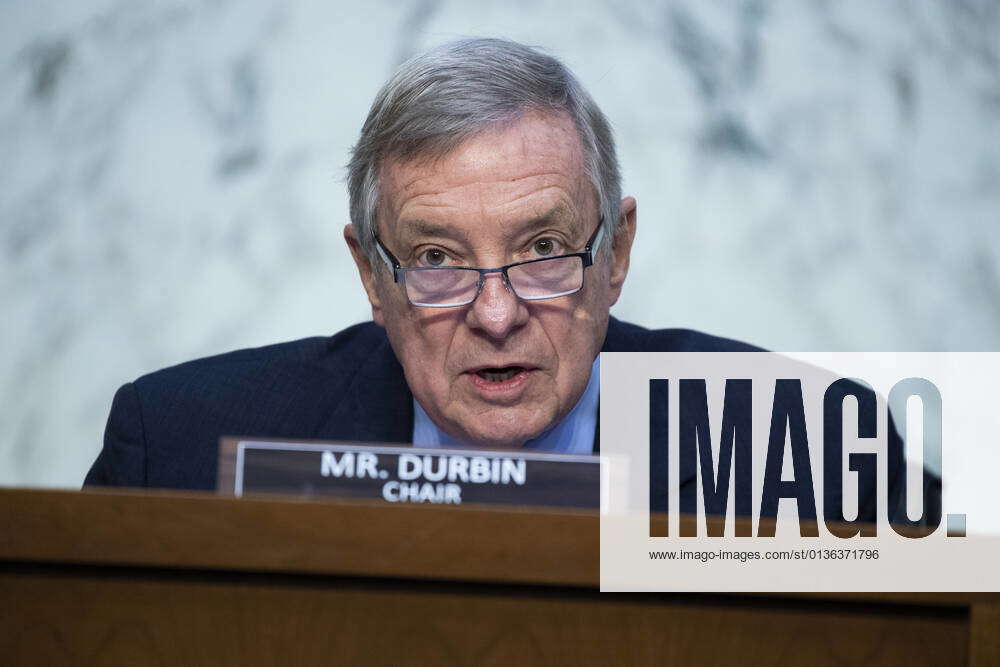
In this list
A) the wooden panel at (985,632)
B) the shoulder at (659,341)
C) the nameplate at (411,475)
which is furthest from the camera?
the shoulder at (659,341)

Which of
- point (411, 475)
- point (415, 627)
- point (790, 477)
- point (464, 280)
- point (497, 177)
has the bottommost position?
point (415, 627)

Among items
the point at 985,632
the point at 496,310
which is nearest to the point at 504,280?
the point at 496,310

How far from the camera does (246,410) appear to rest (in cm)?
160

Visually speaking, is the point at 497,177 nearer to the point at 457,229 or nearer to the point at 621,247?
the point at 457,229

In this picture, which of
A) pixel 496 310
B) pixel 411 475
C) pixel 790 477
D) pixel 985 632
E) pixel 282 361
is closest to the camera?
pixel 985 632

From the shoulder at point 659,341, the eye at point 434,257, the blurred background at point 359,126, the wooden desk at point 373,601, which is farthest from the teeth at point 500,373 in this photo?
the blurred background at point 359,126

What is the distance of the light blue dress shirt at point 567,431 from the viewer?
1.58 metres

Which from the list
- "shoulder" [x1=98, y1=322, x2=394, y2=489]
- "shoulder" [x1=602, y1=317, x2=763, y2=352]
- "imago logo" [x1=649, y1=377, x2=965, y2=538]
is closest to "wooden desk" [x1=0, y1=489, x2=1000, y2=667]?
"imago logo" [x1=649, y1=377, x2=965, y2=538]

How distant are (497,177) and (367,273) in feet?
0.97

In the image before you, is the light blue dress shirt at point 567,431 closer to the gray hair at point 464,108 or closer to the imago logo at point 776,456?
the imago logo at point 776,456

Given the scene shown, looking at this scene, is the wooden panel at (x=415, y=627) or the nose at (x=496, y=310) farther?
the nose at (x=496, y=310)

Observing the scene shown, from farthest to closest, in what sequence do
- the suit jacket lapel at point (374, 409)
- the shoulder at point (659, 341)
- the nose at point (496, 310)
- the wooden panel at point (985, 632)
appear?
the shoulder at point (659, 341)
the suit jacket lapel at point (374, 409)
the nose at point (496, 310)
the wooden panel at point (985, 632)

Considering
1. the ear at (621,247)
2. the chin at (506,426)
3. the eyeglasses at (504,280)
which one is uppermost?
the ear at (621,247)

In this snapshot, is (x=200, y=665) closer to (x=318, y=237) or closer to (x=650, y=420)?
(x=650, y=420)
